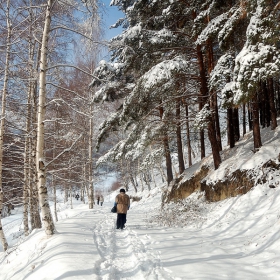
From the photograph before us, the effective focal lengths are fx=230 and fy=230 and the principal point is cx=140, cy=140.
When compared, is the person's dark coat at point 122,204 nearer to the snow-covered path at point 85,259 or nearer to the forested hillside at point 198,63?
the snow-covered path at point 85,259

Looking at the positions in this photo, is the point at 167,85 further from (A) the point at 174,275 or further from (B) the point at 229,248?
(A) the point at 174,275

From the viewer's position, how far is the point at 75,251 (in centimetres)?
494

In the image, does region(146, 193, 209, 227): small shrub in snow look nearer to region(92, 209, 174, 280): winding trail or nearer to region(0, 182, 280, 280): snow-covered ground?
region(0, 182, 280, 280): snow-covered ground

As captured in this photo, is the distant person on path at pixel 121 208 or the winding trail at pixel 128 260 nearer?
the winding trail at pixel 128 260

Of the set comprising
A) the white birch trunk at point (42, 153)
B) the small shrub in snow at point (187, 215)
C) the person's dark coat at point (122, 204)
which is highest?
the white birch trunk at point (42, 153)

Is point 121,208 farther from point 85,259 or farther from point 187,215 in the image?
point 85,259

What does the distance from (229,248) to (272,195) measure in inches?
88.4

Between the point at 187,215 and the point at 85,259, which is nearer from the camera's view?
the point at 85,259

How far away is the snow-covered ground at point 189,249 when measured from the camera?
4.05 m

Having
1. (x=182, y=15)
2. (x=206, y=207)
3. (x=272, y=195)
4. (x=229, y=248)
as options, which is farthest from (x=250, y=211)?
(x=182, y=15)

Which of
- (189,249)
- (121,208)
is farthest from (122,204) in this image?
(189,249)

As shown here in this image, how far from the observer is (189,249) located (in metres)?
5.41

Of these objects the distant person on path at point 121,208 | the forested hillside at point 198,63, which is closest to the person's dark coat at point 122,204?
the distant person on path at point 121,208

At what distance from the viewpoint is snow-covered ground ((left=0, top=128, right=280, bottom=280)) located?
159 inches
